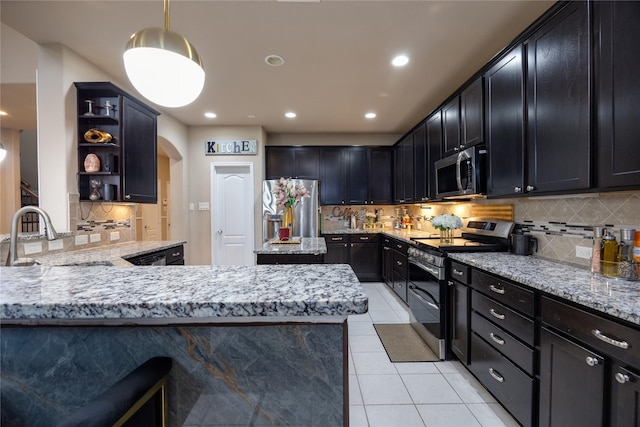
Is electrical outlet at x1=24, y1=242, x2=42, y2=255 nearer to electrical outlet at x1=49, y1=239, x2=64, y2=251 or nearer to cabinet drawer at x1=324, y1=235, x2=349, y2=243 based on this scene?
electrical outlet at x1=49, y1=239, x2=64, y2=251

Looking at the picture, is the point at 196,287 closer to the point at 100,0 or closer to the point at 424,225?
the point at 100,0

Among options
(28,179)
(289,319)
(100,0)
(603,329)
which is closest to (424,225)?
(603,329)

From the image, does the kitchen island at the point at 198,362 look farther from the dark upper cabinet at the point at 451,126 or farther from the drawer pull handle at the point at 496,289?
the dark upper cabinet at the point at 451,126

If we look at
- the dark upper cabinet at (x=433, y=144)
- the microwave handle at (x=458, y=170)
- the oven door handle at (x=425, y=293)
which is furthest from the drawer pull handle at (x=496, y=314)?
the dark upper cabinet at (x=433, y=144)

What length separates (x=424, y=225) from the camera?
4.53 metres

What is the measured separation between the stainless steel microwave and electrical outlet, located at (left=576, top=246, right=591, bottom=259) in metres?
0.77

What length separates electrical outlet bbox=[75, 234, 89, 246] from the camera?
8.80 feet

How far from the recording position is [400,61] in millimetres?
2789

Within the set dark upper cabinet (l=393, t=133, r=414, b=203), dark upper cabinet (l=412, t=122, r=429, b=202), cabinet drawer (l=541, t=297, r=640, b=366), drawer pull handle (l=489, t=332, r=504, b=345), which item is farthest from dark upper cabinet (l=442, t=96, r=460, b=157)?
cabinet drawer (l=541, t=297, r=640, b=366)

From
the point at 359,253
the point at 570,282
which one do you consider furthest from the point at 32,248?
the point at 359,253

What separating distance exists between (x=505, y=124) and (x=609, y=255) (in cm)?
108

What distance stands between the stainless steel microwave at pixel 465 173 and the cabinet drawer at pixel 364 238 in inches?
74.2

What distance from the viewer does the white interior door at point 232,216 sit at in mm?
4941

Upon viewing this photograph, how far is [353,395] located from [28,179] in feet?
26.1
